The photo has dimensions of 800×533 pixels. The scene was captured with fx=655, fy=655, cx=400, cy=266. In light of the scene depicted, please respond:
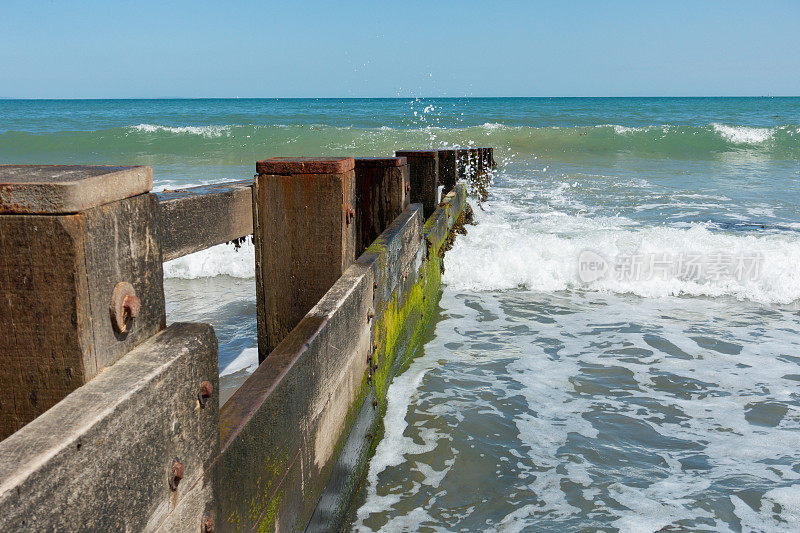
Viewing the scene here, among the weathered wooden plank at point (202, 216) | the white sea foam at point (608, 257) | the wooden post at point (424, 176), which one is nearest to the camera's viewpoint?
the weathered wooden plank at point (202, 216)

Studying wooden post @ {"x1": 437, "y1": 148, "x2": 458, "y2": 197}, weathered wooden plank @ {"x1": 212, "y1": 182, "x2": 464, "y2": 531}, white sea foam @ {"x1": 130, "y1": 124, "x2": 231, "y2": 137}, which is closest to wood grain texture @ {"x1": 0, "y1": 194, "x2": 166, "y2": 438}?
weathered wooden plank @ {"x1": 212, "y1": 182, "x2": 464, "y2": 531}

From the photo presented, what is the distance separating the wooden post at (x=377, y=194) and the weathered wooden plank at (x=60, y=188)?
116 inches

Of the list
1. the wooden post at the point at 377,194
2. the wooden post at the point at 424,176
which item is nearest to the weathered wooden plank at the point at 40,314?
the wooden post at the point at 377,194

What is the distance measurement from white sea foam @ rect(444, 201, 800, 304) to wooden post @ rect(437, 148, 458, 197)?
635 millimetres

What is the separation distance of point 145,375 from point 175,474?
0.87 ft

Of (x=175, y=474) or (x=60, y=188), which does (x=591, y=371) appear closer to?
(x=175, y=474)

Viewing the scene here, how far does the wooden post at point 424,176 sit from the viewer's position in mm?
5879

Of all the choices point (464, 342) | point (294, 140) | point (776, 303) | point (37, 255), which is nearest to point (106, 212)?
point (37, 255)

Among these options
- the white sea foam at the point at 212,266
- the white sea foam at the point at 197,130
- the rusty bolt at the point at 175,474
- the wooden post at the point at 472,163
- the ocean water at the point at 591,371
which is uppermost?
the white sea foam at the point at 197,130

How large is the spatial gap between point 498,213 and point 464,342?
5.30m

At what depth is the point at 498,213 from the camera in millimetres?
10102

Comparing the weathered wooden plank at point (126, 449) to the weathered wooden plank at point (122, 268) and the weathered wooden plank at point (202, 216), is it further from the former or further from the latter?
the weathered wooden plank at point (202, 216)

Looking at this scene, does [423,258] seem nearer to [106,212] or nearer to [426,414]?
[426,414]

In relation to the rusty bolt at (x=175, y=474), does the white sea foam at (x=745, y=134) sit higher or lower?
higher
